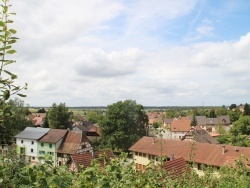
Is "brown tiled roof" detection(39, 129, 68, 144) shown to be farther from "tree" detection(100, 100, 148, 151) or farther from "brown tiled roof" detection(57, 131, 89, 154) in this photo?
"tree" detection(100, 100, 148, 151)

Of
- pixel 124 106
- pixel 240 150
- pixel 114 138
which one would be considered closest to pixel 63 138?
pixel 114 138

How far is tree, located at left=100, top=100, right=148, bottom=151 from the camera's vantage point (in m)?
43.1

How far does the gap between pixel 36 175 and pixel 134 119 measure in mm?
43890

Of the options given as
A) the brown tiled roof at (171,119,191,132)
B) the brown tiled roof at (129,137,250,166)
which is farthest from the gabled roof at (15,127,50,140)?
the brown tiled roof at (171,119,191,132)

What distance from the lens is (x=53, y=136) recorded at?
41.1m

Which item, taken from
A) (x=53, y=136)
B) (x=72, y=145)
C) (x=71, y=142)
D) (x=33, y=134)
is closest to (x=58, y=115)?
(x=33, y=134)

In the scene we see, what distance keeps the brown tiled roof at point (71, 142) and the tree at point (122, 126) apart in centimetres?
559

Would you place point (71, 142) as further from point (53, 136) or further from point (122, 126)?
point (122, 126)

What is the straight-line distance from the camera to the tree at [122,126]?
4311 cm

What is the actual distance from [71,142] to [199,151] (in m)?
18.2

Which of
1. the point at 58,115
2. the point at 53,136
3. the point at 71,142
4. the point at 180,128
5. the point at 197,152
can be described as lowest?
the point at 180,128

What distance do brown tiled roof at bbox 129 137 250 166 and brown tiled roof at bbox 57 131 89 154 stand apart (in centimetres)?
805

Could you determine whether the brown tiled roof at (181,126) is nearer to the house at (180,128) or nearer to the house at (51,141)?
the house at (180,128)

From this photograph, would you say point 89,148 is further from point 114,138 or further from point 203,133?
point 203,133
